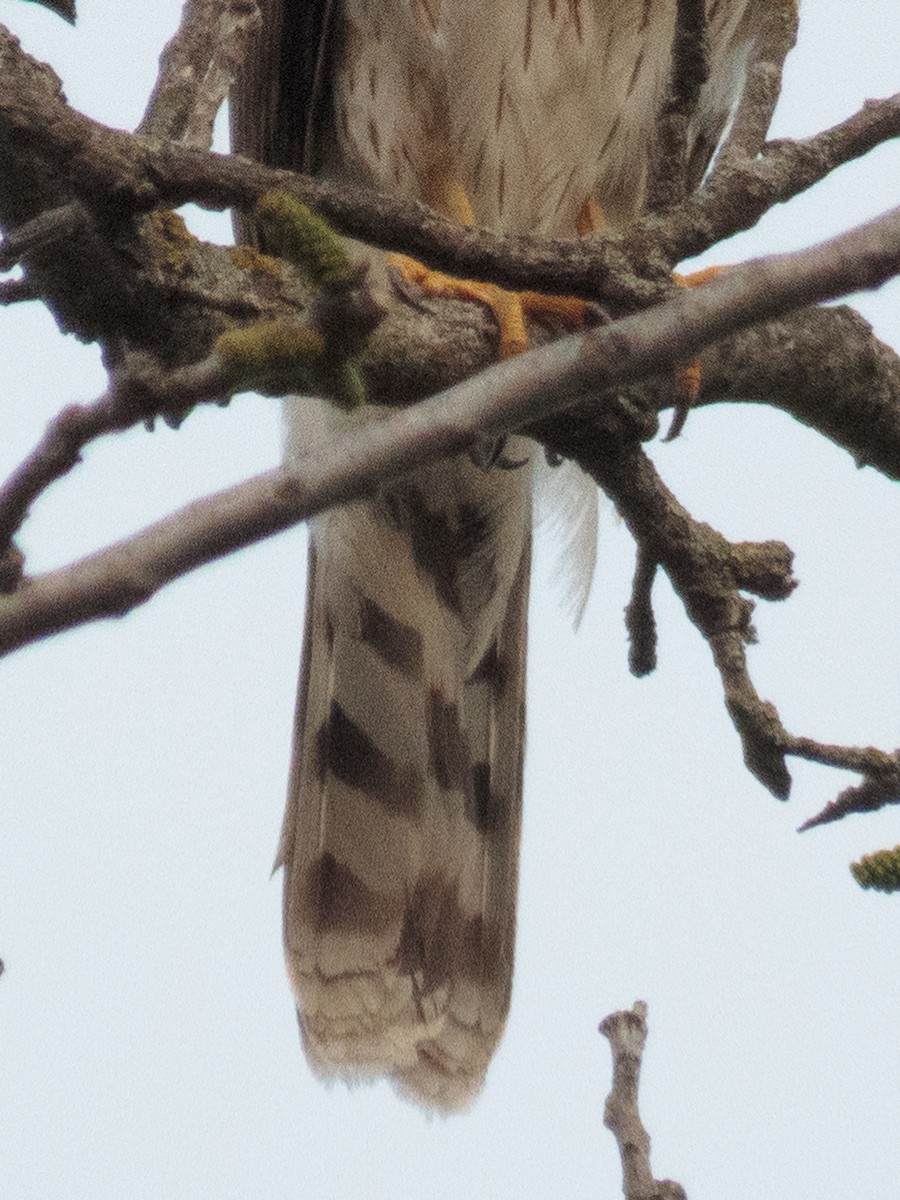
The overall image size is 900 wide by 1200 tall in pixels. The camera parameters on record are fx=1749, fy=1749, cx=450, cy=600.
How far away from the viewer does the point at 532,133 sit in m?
4.22

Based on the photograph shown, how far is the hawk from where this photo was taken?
412 cm

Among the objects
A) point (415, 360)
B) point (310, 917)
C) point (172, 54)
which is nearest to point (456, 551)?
point (310, 917)

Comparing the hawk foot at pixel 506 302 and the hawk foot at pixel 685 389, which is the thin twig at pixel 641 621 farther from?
the hawk foot at pixel 506 302

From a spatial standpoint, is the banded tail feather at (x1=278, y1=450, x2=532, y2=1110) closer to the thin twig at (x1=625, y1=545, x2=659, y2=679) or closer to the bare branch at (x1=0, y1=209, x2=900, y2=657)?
the thin twig at (x1=625, y1=545, x2=659, y2=679)

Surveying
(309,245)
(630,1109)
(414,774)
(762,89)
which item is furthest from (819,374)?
(309,245)

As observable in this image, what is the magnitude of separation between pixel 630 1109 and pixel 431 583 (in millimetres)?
2128

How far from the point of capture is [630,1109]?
2.55 m

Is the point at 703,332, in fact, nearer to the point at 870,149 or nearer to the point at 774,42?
the point at 870,149

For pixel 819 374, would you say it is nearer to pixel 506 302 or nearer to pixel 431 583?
pixel 506 302

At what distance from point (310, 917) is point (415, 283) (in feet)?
5.24

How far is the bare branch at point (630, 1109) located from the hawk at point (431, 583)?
58.2 inches

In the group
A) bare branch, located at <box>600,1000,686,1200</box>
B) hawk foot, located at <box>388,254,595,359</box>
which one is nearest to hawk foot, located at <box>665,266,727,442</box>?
hawk foot, located at <box>388,254,595,359</box>

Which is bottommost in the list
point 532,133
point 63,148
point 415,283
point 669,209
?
point 63,148

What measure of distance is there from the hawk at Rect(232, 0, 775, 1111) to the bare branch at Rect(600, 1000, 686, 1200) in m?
1.48
